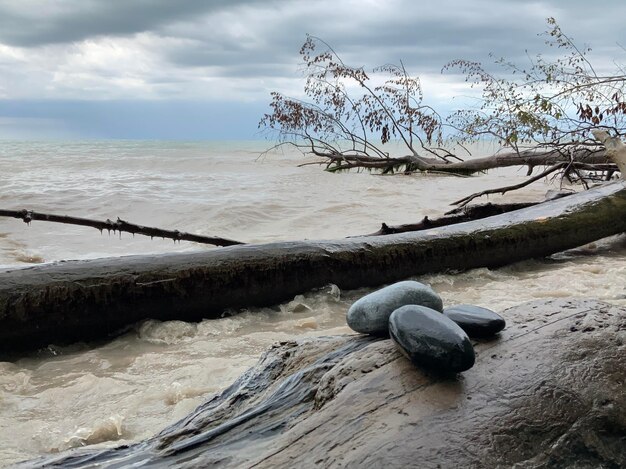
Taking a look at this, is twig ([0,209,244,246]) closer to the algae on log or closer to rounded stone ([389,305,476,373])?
the algae on log

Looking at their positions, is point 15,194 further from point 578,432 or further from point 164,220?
point 578,432

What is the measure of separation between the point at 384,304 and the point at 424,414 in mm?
569

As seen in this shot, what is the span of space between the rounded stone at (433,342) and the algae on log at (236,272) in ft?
7.22

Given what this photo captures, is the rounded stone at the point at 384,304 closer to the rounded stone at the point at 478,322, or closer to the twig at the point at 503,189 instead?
the rounded stone at the point at 478,322

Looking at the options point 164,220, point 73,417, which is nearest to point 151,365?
point 73,417

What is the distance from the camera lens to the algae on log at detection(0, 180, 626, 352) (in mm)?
3363

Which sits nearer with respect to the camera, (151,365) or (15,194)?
(151,365)

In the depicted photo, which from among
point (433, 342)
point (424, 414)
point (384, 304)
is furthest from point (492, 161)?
point (424, 414)

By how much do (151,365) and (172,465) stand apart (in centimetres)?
154

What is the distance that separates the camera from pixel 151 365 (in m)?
3.10

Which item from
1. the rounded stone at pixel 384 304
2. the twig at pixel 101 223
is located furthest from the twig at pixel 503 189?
the rounded stone at pixel 384 304

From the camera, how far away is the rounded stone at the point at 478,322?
2016 mm

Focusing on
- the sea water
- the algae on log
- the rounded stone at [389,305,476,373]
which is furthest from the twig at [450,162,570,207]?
the rounded stone at [389,305,476,373]

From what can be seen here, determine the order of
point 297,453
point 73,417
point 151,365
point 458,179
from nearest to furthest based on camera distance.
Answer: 1. point 297,453
2. point 73,417
3. point 151,365
4. point 458,179
